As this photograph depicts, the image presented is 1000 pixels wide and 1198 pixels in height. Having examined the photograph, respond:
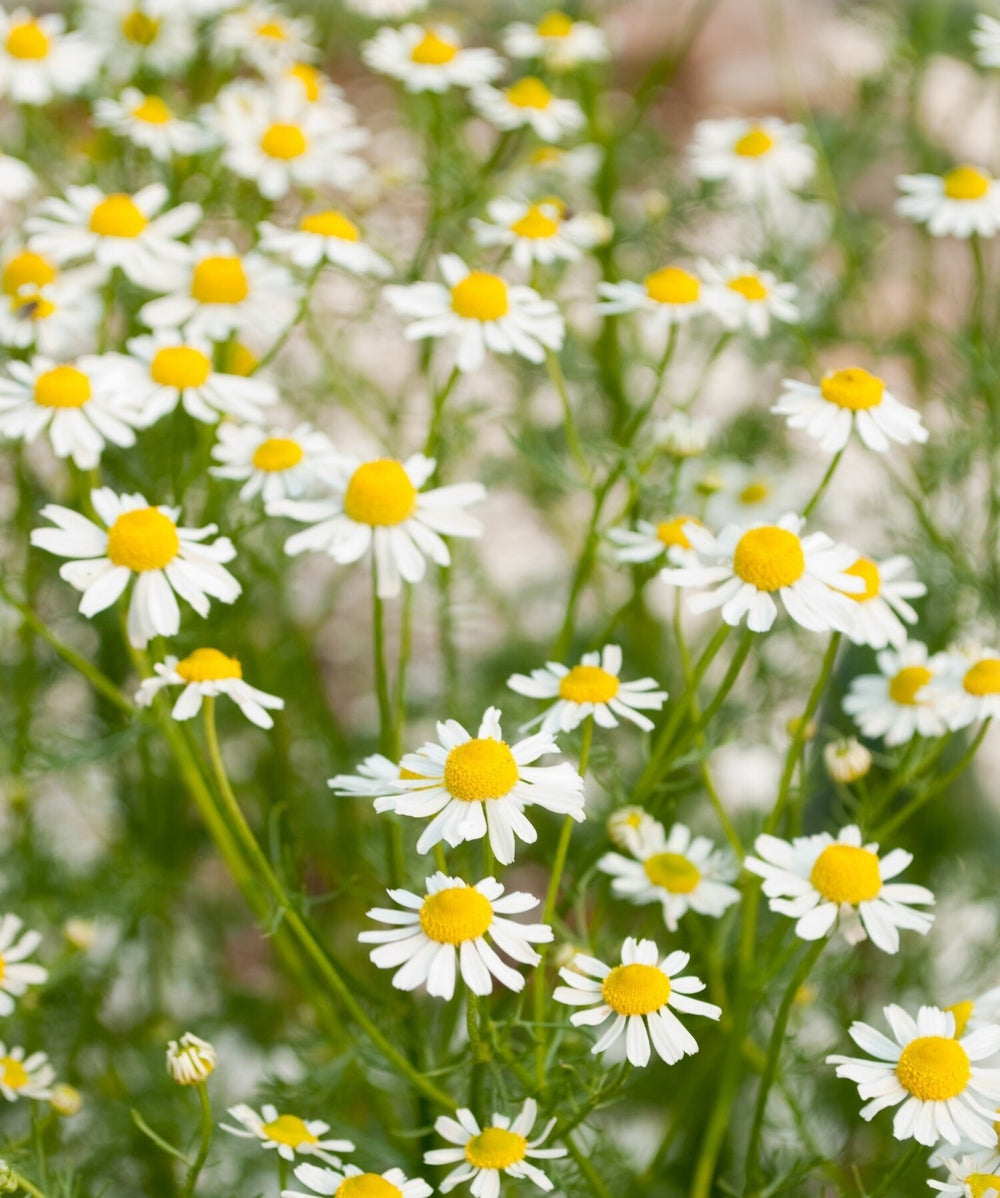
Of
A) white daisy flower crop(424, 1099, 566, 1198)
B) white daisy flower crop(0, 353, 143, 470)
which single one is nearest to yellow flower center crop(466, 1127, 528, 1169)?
white daisy flower crop(424, 1099, 566, 1198)

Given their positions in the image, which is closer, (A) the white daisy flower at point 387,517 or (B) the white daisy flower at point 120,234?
(A) the white daisy flower at point 387,517

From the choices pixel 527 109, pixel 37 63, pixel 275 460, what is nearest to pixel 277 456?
pixel 275 460

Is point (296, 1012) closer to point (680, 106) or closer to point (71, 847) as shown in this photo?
point (71, 847)

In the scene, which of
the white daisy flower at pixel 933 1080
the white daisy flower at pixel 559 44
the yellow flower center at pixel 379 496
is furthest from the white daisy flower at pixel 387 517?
→ the white daisy flower at pixel 559 44

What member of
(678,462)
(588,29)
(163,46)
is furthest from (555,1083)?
A: (163,46)

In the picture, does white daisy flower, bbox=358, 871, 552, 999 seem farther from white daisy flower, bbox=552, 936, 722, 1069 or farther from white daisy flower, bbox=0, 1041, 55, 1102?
white daisy flower, bbox=0, 1041, 55, 1102

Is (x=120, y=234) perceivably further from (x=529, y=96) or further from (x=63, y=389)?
(x=529, y=96)

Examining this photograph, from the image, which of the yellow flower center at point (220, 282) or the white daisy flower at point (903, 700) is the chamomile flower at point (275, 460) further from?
the white daisy flower at point (903, 700)
